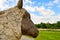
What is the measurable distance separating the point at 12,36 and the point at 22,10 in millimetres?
933

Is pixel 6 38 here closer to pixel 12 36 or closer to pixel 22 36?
pixel 12 36

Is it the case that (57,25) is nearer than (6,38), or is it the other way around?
(6,38)

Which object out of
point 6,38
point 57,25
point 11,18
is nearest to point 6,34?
point 6,38

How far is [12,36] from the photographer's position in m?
5.62

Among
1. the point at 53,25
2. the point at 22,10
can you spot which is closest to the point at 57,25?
the point at 53,25

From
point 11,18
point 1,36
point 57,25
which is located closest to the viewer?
point 1,36

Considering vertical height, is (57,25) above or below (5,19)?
below

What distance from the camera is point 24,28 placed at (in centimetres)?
609

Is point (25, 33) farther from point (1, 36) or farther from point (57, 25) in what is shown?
point (57, 25)

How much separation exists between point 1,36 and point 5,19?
0.52 m

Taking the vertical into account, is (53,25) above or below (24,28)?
below

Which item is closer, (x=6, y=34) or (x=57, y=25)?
(x=6, y=34)

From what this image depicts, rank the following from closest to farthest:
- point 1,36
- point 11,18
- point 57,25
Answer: point 1,36 < point 11,18 < point 57,25

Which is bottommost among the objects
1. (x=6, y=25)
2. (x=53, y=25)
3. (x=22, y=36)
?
(x=53, y=25)
